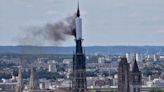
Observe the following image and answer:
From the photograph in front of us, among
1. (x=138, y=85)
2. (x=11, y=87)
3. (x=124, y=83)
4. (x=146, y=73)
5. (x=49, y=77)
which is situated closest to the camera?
(x=124, y=83)

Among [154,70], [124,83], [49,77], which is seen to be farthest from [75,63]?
[154,70]

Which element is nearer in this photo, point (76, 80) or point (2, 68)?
point (76, 80)

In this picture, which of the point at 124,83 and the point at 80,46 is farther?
the point at 124,83

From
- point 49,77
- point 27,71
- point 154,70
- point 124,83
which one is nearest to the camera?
point 124,83

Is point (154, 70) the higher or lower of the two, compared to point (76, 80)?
higher

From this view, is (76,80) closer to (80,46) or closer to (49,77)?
(80,46)

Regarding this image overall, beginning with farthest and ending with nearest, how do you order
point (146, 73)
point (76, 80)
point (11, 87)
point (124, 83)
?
point (146, 73) → point (11, 87) → point (124, 83) → point (76, 80)

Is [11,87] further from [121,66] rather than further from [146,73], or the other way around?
[146,73]

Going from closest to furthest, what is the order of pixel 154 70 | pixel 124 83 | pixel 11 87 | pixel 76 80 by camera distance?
pixel 76 80
pixel 124 83
pixel 11 87
pixel 154 70

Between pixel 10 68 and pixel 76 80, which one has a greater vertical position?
pixel 10 68

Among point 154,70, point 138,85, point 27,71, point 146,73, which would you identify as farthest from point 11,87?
point 154,70
